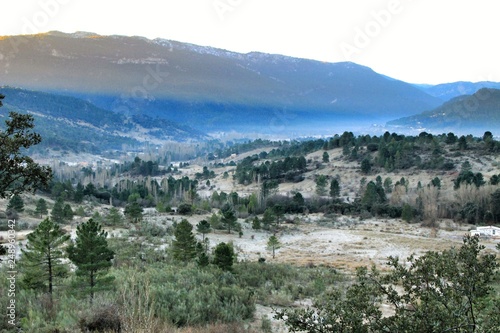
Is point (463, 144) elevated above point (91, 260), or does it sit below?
above

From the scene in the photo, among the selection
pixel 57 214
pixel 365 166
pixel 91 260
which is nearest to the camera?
pixel 91 260

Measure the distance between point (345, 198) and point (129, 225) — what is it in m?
40.6

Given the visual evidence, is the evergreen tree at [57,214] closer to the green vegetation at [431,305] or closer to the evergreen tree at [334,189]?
the green vegetation at [431,305]

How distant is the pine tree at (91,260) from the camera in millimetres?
11242

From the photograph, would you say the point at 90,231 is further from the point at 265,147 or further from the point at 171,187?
the point at 265,147

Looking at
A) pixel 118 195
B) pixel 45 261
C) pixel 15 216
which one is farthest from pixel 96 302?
pixel 118 195

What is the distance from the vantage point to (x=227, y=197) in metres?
67.4

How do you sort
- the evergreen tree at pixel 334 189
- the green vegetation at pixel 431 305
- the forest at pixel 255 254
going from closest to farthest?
1. the green vegetation at pixel 431 305
2. the forest at pixel 255 254
3. the evergreen tree at pixel 334 189

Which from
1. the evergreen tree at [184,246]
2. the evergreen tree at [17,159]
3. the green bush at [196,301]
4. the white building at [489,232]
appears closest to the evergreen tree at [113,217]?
the evergreen tree at [184,246]

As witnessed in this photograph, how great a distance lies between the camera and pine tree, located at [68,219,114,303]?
1124 cm

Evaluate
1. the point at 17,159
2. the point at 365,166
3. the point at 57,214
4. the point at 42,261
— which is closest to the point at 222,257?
the point at 42,261

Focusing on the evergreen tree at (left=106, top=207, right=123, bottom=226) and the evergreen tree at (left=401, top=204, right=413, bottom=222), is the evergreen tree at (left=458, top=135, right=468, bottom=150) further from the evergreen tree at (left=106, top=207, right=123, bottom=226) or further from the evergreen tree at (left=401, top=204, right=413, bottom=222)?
the evergreen tree at (left=106, top=207, right=123, bottom=226)

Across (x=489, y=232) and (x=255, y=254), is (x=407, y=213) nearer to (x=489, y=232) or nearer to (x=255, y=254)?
(x=489, y=232)

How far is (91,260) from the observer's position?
11.7 m
